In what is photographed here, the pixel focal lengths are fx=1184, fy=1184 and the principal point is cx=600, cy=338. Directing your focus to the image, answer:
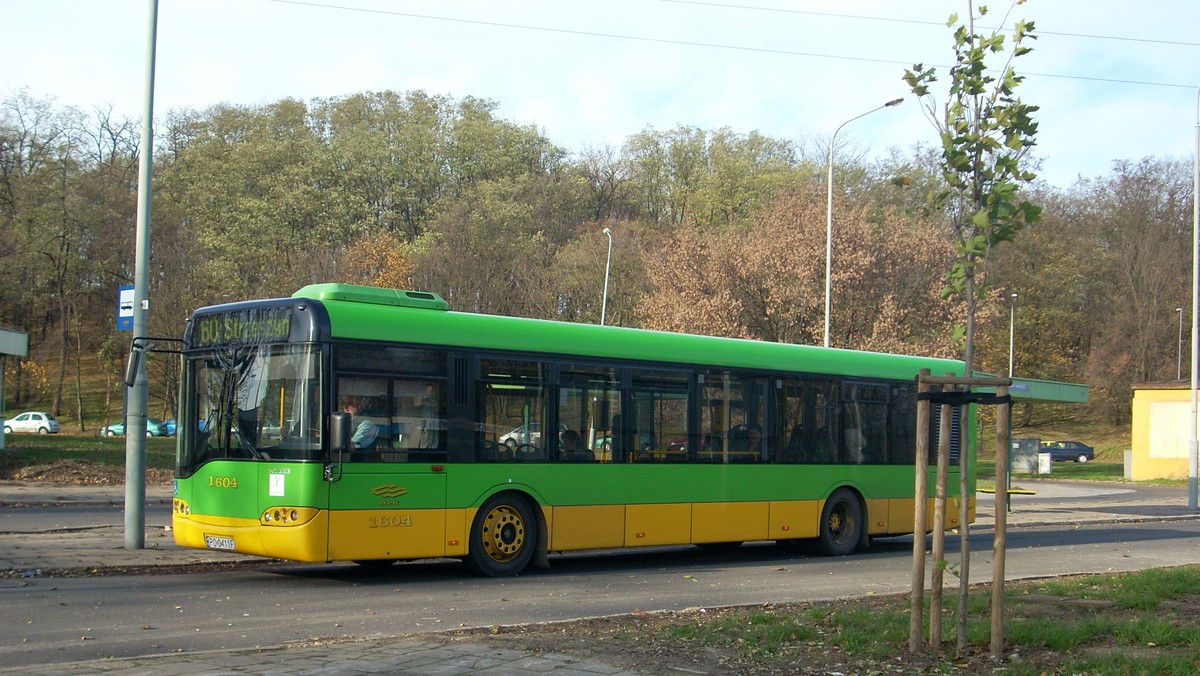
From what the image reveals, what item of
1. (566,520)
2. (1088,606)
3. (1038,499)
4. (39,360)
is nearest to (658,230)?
(1038,499)

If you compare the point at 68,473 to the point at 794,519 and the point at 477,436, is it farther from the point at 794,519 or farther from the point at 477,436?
the point at 794,519

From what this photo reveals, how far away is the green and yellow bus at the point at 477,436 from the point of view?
39.6 ft

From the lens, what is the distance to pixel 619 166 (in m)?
66.0

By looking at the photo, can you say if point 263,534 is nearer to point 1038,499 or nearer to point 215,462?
point 215,462

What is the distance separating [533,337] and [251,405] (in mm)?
3334

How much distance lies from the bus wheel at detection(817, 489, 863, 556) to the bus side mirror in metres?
7.96

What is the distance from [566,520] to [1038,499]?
23512mm

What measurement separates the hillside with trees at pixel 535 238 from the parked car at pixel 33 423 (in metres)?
1.11

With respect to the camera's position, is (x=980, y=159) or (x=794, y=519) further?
(x=794, y=519)

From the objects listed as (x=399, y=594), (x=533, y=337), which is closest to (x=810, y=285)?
(x=533, y=337)

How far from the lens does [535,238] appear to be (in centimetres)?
5309

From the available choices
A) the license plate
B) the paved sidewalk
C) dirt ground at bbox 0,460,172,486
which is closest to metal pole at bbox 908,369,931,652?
the paved sidewalk

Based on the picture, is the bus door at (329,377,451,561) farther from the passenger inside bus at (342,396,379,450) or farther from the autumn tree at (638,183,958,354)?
the autumn tree at (638,183,958,354)

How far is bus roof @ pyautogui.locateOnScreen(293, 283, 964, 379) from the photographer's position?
12578mm
